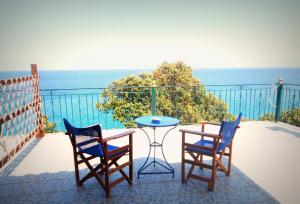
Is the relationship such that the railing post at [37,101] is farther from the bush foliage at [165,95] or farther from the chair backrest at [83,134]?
the bush foliage at [165,95]

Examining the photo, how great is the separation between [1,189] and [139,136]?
8.89 ft

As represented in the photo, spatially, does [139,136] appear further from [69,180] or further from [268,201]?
[268,201]

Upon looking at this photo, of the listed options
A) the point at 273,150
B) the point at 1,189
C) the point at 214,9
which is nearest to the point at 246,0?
the point at 214,9

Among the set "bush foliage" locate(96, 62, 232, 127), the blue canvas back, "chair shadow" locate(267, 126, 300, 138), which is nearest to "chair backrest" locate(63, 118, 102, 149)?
the blue canvas back

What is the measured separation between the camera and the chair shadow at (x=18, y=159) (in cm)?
317

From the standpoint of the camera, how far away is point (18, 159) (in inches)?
142

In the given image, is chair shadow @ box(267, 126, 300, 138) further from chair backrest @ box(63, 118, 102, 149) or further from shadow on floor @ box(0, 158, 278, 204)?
chair backrest @ box(63, 118, 102, 149)

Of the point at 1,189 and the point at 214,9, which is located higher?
the point at 214,9

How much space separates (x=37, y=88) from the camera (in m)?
4.65

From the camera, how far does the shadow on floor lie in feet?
7.70

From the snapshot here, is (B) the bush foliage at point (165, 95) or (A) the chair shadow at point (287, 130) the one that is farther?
(B) the bush foliage at point (165, 95)

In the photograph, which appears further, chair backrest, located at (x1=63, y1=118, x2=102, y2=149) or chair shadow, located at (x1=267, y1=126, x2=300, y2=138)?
chair shadow, located at (x1=267, y1=126, x2=300, y2=138)

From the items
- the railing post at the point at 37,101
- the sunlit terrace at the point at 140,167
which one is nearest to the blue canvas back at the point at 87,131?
the sunlit terrace at the point at 140,167

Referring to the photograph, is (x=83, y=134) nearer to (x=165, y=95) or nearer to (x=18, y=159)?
(x=18, y=159)
